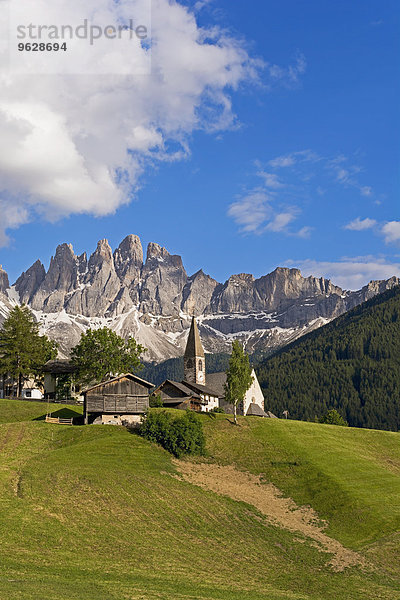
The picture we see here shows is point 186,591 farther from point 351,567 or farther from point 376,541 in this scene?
point 376,541

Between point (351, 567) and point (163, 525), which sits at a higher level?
point (163, 525)

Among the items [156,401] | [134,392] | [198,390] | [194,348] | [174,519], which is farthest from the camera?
[194,348]

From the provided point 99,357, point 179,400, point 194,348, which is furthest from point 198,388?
point 99,357

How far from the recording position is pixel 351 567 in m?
42.6

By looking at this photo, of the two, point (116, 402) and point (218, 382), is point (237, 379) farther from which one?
point (218, 382)

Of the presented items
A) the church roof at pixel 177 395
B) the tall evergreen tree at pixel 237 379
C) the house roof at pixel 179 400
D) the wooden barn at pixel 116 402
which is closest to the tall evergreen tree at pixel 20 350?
the church roof at pixel 177 395

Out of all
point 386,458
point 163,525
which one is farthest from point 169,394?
point 163,525

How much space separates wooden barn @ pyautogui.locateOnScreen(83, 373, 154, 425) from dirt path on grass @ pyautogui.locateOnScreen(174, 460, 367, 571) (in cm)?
1472

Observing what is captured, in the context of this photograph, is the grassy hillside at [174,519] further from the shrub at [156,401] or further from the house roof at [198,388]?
the house roof at [198,388]

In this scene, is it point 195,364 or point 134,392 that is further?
point 195,364

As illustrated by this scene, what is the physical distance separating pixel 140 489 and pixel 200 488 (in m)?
7.56

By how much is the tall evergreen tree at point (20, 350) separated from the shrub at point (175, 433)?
1453 inches

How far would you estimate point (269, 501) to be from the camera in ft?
191

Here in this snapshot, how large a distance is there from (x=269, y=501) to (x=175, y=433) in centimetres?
1640
